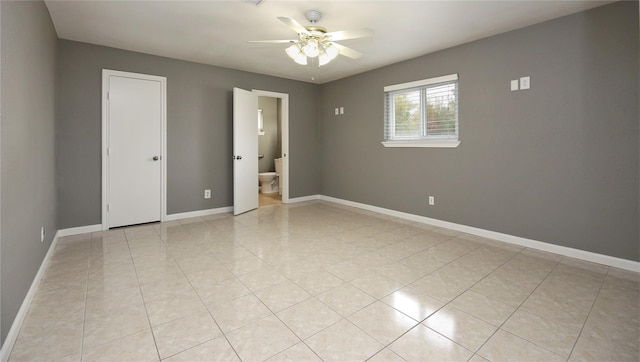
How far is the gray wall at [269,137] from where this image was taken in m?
7.69

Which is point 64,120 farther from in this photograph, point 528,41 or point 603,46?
point 603,46

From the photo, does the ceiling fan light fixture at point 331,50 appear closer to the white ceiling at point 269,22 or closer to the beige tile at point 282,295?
the white ceiling at point 269,22

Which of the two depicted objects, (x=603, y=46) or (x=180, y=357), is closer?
(x=180, y=357)

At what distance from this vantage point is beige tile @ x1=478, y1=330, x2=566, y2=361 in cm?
153

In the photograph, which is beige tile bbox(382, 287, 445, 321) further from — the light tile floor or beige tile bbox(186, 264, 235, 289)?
beige tile bbox(186, 264, 235, 289)

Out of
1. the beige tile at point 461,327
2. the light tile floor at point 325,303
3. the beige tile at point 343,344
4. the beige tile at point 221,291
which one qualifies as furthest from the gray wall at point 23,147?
the beige tile at point 461,327

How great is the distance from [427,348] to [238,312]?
1179 millimetres

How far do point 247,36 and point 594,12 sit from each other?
3494mm

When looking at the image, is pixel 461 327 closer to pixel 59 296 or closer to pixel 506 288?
pixel 506 288

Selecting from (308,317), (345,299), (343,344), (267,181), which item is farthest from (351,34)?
(267,181)

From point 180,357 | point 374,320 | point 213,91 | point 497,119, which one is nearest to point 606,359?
point 374,320

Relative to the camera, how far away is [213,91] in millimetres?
4754

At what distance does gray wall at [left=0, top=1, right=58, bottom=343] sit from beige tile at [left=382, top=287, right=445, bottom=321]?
222cm

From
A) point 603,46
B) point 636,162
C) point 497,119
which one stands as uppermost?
point 603,46
